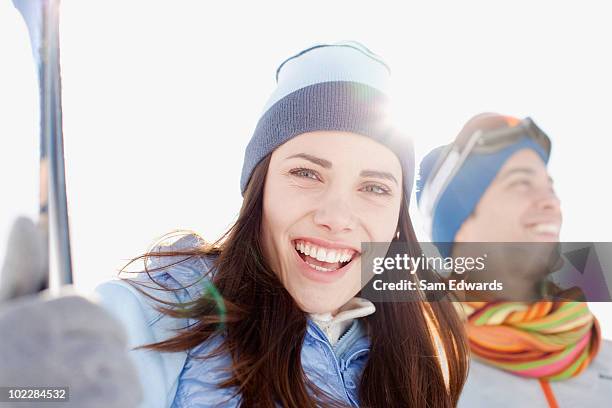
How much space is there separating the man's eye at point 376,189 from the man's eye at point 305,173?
139mm

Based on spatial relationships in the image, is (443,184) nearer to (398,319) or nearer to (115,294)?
(398,319)

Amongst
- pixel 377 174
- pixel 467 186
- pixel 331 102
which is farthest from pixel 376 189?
pixel 467 186

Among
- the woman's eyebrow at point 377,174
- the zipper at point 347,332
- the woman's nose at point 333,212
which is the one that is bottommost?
the zipper at point 347,332

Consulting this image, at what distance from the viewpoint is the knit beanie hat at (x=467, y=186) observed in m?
1.72

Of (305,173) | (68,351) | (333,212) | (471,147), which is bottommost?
(68,351)

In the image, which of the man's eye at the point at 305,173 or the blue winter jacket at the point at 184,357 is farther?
the man's eye at the point at 305,173

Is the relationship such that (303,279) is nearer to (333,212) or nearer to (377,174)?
(333,212)

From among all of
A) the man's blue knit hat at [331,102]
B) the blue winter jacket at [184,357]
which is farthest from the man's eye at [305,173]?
the blue winter jacket at [184,357]

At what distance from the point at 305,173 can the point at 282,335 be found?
1.39ft

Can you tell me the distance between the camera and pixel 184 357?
4.21 ft

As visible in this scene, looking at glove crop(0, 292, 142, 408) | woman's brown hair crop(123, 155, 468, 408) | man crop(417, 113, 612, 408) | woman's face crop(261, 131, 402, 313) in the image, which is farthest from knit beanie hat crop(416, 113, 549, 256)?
glove crop(0, 292, 142, 408)

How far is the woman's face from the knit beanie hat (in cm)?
30

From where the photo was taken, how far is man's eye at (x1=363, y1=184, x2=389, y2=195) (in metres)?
1.48

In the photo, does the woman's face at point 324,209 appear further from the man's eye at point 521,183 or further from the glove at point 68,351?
the glove at point 68,351
